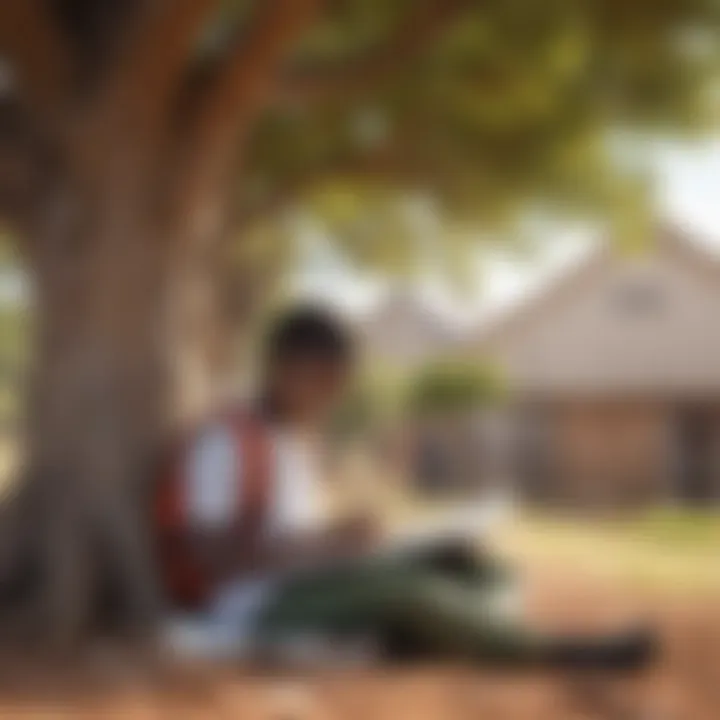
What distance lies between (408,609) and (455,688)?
0.32 feet

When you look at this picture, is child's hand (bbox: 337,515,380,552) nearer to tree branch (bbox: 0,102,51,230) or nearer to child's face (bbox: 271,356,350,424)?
child's face (bbox: 271,356,350,424)

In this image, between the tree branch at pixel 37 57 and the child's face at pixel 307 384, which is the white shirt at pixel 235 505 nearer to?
the child's face at pixel 307 384

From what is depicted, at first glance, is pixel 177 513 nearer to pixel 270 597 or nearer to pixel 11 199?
pixel 270 597

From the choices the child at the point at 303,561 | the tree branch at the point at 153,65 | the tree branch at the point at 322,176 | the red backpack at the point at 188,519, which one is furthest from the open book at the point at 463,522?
the tree branch at the point at 153,65

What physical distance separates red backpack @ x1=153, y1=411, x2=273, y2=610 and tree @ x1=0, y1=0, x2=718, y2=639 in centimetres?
4

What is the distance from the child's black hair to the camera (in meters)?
1.18

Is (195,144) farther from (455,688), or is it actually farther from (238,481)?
(455,688)

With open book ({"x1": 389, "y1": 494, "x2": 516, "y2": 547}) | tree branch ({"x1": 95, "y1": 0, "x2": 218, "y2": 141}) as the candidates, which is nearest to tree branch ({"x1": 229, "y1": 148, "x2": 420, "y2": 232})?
tree branch ({"x1": 95, "y1": 0, "x2": 218, "y2": 141})

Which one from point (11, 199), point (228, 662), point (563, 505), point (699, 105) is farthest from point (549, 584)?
point (11, 199)

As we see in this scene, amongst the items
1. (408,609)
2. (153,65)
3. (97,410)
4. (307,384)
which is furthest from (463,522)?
(153,65)

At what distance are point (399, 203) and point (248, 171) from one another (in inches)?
6.7

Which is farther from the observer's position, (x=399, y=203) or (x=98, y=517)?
(x=399, y=203)

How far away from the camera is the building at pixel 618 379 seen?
124 centimetres

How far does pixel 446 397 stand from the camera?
1.27 meters
